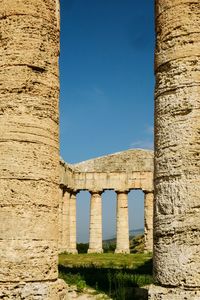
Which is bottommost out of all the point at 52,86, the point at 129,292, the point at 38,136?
the point at 129,292

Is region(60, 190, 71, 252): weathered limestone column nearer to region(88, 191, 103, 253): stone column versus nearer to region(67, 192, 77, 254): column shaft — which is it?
region(67, 192, 77, 254): column shaft

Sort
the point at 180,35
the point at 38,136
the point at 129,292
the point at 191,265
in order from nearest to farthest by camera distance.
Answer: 1. the point at 191,265
2. the point at 180,35
3. the point at 38,136
4. the point at 129,292

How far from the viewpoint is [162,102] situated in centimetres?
821

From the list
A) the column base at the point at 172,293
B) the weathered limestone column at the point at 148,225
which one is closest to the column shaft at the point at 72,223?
the weathered limestone column at the point at 148,225

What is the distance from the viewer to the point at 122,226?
104ft

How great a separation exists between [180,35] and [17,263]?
463 cm

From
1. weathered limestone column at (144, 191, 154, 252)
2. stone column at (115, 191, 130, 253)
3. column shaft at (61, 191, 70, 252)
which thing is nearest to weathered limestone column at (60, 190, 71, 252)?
column shaft at (61, 191, 70, 252)

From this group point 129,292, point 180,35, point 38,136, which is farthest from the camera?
point 129,292

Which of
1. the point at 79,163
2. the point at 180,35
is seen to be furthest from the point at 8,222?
the point at 79,163

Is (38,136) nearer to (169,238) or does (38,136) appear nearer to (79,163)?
(169,238)

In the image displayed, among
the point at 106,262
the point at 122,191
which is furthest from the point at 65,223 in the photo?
the point at 106,262

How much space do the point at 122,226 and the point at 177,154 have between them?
24527 millimetres

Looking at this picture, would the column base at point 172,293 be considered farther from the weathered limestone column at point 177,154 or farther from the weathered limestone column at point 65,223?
the weathered limestone column at point 65,223

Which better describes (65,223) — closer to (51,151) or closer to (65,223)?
(65,223)
